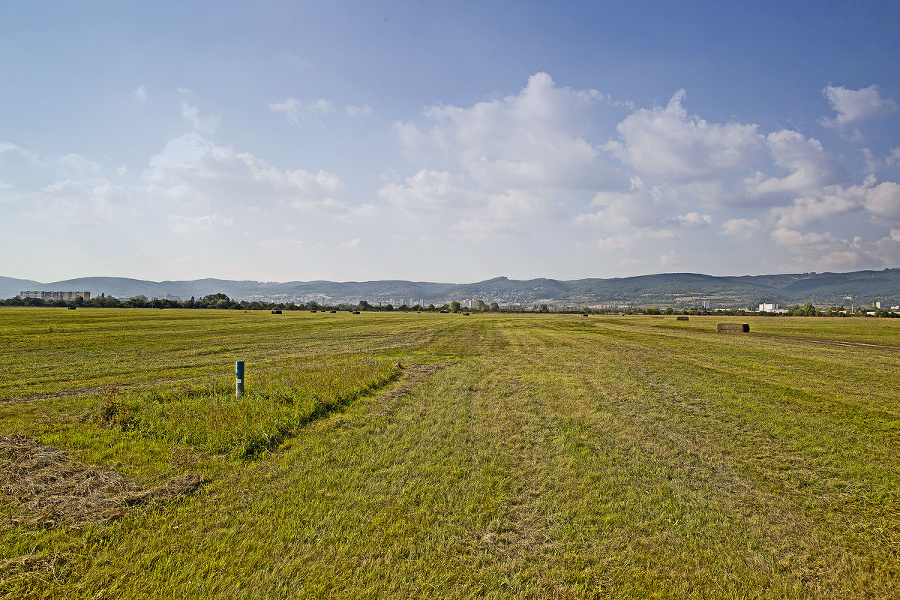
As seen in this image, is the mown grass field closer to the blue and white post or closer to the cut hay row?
the blue and white post

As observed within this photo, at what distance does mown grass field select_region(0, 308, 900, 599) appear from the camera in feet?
14.3

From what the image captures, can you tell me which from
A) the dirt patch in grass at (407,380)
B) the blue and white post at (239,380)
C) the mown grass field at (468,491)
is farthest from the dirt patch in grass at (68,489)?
the dirt patch in grass at (407,380)

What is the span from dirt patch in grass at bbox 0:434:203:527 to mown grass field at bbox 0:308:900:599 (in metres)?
0.19

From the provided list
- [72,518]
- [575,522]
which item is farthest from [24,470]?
[575,522]

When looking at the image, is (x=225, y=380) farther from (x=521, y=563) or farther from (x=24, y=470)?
(x=521, y=563)

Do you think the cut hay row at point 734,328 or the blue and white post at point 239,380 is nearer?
the blue and white post at point 239,380

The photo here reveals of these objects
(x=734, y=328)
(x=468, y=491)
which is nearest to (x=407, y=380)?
(x=468, y=491)

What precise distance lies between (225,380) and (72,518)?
9.88 meters

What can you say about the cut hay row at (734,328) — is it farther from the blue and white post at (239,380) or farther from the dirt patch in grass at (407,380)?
the blue and white post at (239,380)

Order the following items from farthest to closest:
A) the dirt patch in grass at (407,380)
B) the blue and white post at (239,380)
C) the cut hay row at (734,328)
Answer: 1. the cut hay row at (734,328)
2. the dirt patch in grass at (407,380)
3. the blue and white post at (239,380)

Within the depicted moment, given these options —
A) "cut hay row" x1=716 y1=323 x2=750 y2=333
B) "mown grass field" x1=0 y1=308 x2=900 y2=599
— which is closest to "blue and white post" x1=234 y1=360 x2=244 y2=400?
"mown grass field" x1=0 y1=308 x2=900 y2=599

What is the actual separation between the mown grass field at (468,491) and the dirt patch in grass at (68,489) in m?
0.19

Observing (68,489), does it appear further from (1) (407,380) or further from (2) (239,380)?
(1) (407,380)

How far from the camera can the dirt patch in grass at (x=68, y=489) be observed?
538 centimetres
